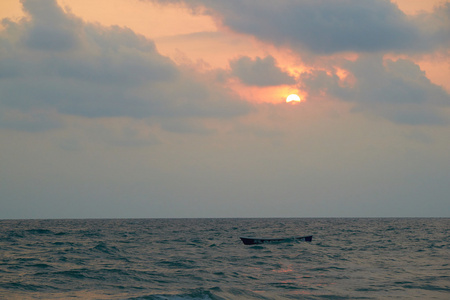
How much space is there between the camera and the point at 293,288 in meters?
Answer: 26.9

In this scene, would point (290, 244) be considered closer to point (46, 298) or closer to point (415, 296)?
point (415, 296)

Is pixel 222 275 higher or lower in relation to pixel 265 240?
lower

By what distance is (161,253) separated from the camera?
4850cm

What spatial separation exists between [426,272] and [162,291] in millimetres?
20565

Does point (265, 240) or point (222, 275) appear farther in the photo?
point (265, 240)

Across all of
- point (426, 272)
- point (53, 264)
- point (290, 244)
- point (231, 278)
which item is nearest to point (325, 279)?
point (231, 278)

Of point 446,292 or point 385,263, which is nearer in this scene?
point 446,292

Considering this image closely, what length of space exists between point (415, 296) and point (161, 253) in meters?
30.1

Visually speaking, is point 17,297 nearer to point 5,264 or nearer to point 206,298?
point 206,298

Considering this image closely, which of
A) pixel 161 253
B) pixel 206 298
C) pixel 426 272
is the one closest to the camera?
pixel 206 298

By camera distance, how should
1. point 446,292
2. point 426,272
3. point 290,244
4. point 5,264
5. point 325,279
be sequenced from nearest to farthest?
point 446,292
point 325,279
point 426,272
point 5,264
point 290,244

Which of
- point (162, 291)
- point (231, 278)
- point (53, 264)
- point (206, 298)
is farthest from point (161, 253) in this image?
point (206, 298)

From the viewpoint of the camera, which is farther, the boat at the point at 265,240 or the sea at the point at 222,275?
the boat at the point at 265,240

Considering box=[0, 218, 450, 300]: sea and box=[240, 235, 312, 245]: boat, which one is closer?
box=[0, 218, 450, 300]: sea
